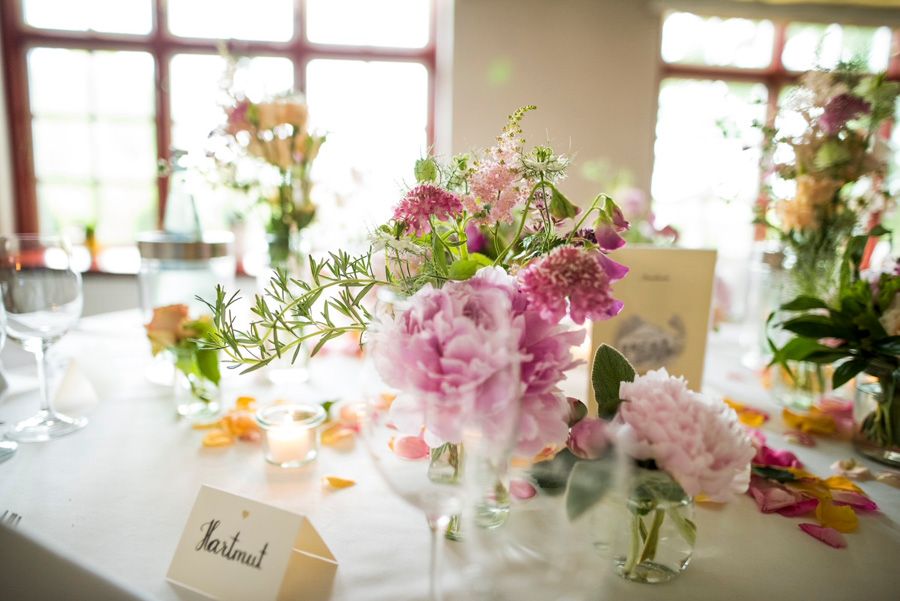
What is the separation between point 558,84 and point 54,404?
9.39ft

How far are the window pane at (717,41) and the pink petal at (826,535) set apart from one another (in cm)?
339

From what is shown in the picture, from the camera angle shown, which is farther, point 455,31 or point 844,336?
point 455,31

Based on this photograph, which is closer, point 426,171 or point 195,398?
point 426,171

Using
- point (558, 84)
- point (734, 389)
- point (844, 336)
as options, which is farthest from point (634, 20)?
point (844, 336)

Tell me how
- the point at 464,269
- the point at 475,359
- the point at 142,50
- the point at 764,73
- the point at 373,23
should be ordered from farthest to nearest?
1. the point at 764,73
2. the point at 373,23
3. the point at 142,50
4. the point at 464,269
5. the point at 475,359

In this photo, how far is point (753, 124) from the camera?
3.58 feet

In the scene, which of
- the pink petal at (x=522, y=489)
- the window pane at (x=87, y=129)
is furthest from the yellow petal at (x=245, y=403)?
the window pane at (x=87, y=129)

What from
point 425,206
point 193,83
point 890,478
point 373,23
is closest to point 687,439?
point 425,206

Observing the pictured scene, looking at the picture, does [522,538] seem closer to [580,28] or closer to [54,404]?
[54,404]

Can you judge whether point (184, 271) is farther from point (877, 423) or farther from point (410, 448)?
point (877, 423)

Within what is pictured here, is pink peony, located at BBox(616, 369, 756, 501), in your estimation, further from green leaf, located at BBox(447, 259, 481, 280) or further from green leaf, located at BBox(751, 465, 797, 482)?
green leaf, located at BBox(751, 465, 797, 482)

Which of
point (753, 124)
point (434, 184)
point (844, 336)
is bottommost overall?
point (844, 336)

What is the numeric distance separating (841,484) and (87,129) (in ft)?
12.9

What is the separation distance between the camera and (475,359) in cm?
41
